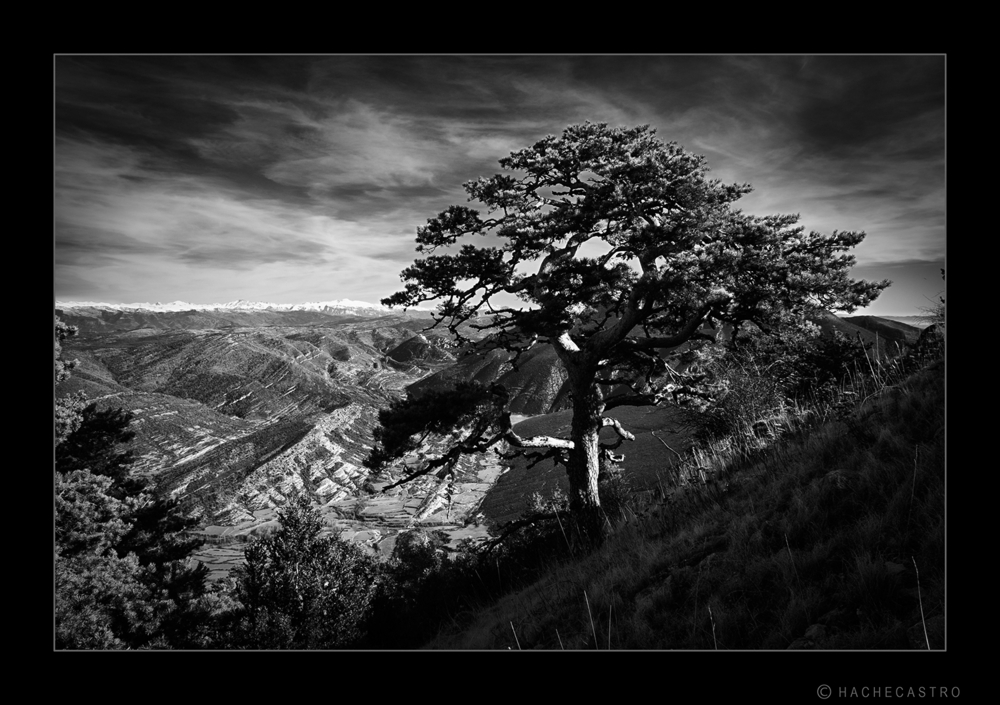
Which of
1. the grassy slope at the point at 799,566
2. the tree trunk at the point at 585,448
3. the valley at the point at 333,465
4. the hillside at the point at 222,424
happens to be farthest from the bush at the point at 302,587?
the grassy slope at the point at 799,566

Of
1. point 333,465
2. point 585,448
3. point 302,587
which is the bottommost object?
point 302,587

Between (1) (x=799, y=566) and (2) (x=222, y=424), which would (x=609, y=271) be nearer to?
(1) (x=799, y=566)

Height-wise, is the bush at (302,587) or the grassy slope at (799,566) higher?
the grassy slope at (799,566)

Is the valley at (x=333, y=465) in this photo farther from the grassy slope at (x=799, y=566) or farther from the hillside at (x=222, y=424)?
the grassy slope at (x=799, y=566)

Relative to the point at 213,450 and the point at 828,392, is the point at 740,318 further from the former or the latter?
the point at 213,450

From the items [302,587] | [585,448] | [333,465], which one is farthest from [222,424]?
[585,448]
